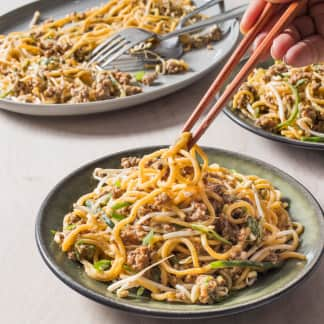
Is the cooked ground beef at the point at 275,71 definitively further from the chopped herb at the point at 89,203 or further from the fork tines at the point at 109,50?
the chopped herb at the point at 89,203

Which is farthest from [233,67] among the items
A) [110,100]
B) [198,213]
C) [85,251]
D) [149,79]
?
[149,79]

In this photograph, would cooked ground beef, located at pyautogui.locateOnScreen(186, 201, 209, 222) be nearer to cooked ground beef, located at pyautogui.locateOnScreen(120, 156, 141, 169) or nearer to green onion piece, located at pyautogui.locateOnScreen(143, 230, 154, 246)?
green onion piece, located at pyautogui.locateOnScreen(143, 230, 154, 246)

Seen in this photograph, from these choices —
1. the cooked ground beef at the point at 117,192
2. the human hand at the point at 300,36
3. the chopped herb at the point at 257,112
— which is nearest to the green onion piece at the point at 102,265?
the cooked ground beef at the point at 117,192

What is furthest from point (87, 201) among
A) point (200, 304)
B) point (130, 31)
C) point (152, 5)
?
point (152, 5)

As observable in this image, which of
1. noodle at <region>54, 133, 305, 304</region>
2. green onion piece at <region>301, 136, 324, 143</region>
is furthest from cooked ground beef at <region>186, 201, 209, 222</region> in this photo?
green onion piece at <region>301, 136, 324, 143</region>

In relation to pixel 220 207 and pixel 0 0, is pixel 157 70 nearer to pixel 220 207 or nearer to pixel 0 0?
pixel 220 207
